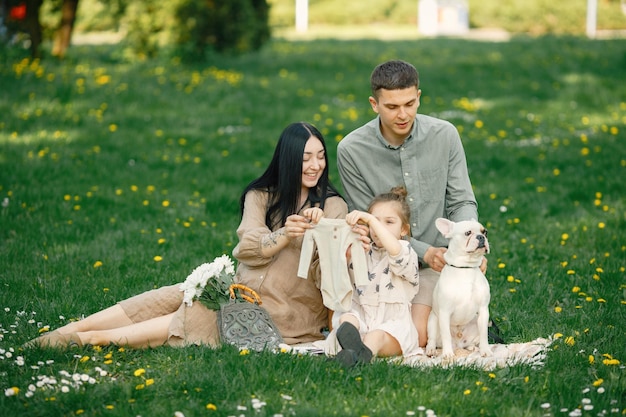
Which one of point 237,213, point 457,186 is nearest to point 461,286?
point 457,186

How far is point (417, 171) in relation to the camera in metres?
5.01

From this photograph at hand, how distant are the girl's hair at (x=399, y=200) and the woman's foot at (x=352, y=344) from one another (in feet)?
2.41

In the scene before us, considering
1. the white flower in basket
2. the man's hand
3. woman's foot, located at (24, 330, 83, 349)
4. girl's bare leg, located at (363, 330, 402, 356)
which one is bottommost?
girl's bare leg, located at (363, 330, 402, 356)

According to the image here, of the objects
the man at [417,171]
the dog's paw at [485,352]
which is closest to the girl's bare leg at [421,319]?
the man at [417,171]

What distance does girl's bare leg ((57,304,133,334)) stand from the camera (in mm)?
4512

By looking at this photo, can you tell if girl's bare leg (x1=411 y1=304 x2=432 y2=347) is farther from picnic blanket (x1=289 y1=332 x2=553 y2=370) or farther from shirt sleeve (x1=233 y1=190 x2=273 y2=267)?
shirt sleeve (x1=233 y1=190 x2=273 y2=267)

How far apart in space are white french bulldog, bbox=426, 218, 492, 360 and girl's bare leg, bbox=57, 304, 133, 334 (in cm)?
172

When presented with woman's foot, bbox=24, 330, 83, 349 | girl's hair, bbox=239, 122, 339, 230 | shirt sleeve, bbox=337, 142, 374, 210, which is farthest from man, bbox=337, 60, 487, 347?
woman's foot, bbox=24, 330, 83, 349

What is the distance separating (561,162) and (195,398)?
6.55 m

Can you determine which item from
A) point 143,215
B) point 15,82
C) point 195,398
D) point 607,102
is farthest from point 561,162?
point 15,82

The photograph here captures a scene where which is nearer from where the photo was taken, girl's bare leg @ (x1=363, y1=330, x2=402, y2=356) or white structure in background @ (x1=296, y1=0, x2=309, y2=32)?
girl's bare leg @ (x1=363, y1=330, x2=402, y2=356)

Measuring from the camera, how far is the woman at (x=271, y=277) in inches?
178

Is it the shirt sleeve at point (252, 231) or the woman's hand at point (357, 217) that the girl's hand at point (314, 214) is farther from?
the shirt sleeve at point (252, 231)

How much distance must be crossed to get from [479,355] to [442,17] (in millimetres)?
33990
